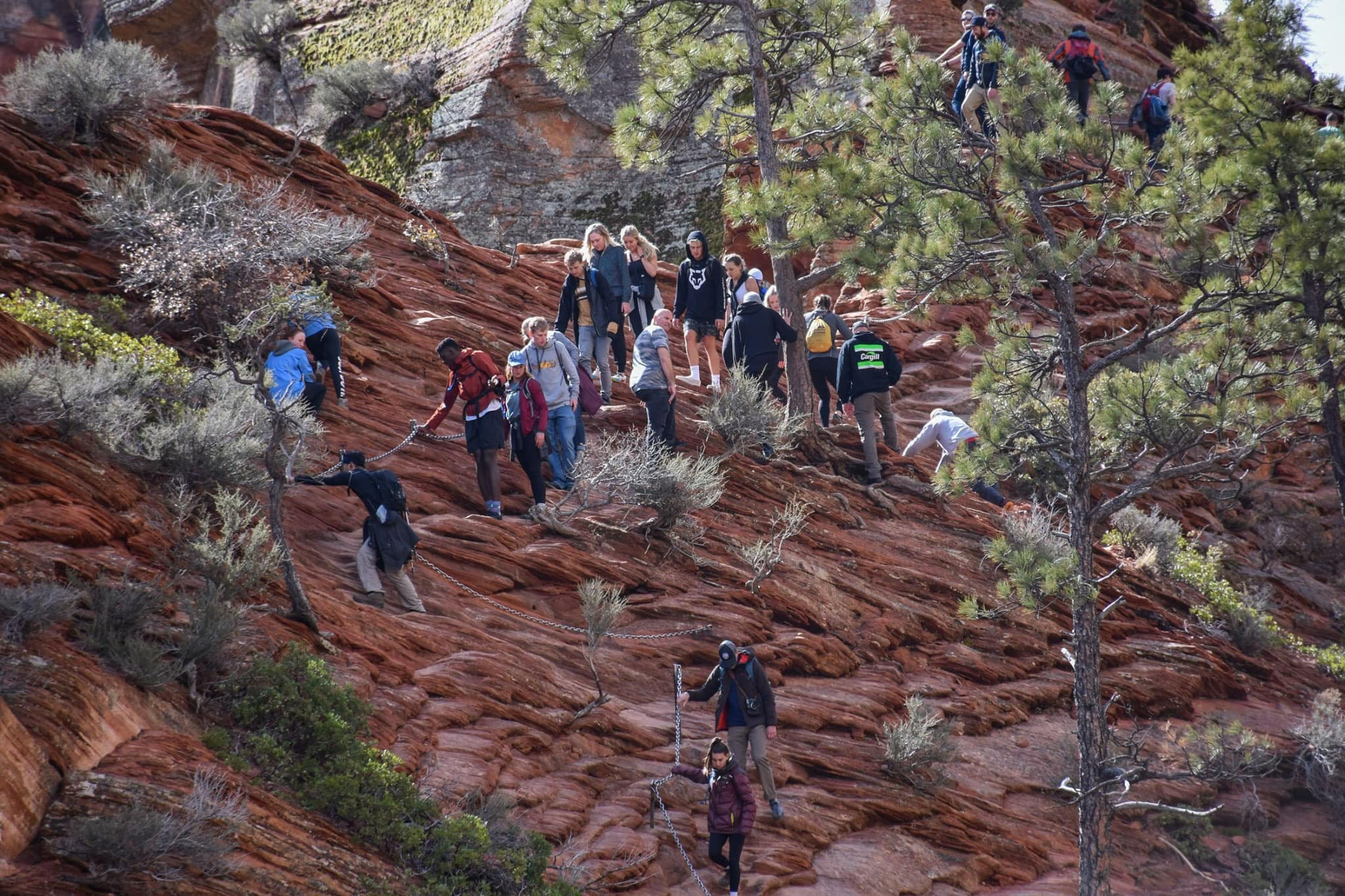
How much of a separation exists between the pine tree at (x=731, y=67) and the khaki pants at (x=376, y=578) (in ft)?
22.0

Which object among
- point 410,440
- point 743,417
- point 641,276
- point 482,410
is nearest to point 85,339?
point 410,440

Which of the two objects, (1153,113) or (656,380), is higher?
(1153,113)

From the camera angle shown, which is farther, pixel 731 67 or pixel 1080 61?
pixel 1080 61

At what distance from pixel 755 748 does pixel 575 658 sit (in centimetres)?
183

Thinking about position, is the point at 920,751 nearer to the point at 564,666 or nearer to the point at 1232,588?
the point at 564,666

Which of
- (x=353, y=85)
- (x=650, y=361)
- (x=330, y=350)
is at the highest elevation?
(x=353, y=85)

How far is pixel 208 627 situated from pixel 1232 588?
15.1 m

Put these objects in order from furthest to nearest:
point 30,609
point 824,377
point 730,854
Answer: point 824,377 < point 730,854 < point 30,609

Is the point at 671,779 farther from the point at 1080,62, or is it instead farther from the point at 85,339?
the point at 1080,62

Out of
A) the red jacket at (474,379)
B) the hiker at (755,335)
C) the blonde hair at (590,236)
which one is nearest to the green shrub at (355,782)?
the red jacket at (474,379)

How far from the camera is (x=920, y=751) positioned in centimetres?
1140

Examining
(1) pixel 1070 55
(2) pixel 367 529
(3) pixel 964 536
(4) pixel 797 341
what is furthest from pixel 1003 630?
(1) pixel 1070 55

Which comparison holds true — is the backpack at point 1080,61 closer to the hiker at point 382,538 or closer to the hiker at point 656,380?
the hiker at point 656,380

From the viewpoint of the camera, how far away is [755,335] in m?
15.0
